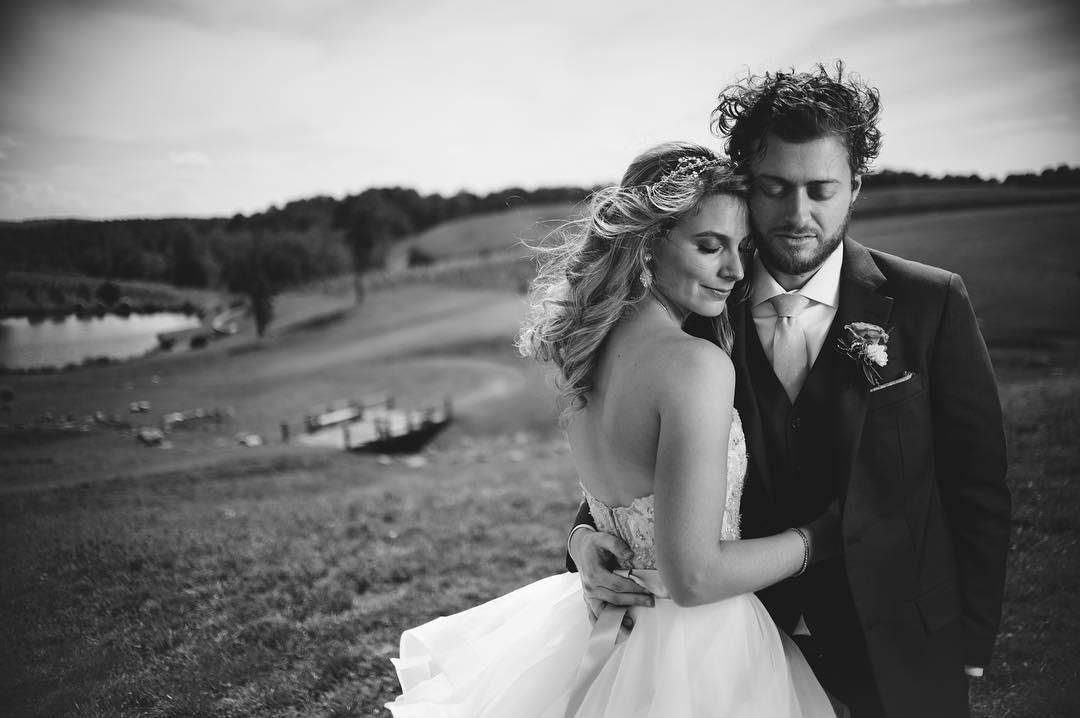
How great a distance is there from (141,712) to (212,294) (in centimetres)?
781

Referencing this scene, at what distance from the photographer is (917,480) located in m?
2.42

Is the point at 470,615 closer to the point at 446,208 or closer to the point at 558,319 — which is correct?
the point at 558,319

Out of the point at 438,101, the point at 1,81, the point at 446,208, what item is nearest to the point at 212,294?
the point at 1,81

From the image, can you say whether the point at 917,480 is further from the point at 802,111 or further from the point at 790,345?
the point at 802,111

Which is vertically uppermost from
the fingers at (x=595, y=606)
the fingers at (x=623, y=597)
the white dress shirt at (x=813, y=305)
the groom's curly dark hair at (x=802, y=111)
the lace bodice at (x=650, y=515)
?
the groom's curly dark hair at (x=802, y=111)

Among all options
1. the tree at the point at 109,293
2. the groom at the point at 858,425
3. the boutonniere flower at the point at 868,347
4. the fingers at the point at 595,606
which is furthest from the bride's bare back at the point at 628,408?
the tree at the point at 109,293

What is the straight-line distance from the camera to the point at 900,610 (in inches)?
95.3

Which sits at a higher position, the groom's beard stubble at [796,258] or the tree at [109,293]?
the tree at [109,293]

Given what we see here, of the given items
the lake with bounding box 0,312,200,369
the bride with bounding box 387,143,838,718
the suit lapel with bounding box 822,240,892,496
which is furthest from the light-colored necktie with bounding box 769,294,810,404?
the lake with bounding box 0,312,200,369

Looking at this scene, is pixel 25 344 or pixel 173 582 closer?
pixel 173 582

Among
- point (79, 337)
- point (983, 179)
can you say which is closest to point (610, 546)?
point (983, 179)

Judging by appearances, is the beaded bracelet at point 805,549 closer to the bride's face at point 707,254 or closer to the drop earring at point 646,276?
the bride's face at point 707,254

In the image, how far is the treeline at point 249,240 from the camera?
24.3 ft

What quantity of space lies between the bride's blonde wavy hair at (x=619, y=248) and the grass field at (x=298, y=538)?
2.68 metres
